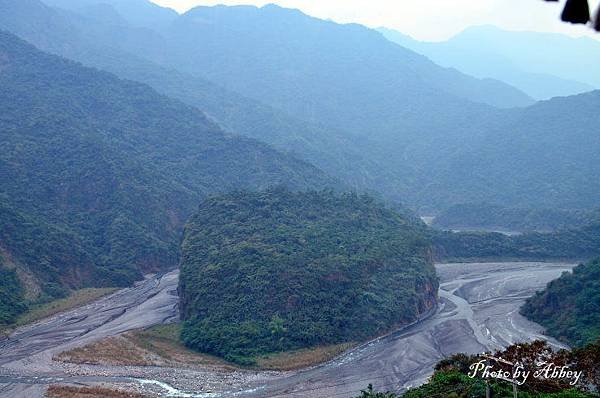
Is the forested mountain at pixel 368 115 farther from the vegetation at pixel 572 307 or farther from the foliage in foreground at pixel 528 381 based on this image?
the foliage in foreground at pixel 528 381

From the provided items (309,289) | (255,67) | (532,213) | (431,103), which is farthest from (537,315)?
(255,67)

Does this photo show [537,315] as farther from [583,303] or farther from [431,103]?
[431,103]

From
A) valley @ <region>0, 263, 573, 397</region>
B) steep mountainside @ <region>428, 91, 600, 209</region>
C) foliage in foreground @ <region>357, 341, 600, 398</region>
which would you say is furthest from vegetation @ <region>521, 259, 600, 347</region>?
steep mountainside @ <region>428, 91, 600, 209</region>

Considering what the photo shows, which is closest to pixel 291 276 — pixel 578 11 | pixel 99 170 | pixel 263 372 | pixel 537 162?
pixel 263 372

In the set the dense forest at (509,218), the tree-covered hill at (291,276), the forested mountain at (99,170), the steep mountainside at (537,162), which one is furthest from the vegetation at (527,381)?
the steep mountainside at (537,162)

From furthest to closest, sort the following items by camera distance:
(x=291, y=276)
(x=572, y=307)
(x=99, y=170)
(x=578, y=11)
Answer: (x=99, y=170) < (x=291, y=276) < (x=572, y=307) < (x=578, y=11)

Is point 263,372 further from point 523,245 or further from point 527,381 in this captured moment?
point 523,245

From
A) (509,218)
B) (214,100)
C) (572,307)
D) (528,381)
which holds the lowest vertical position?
(509,218)
